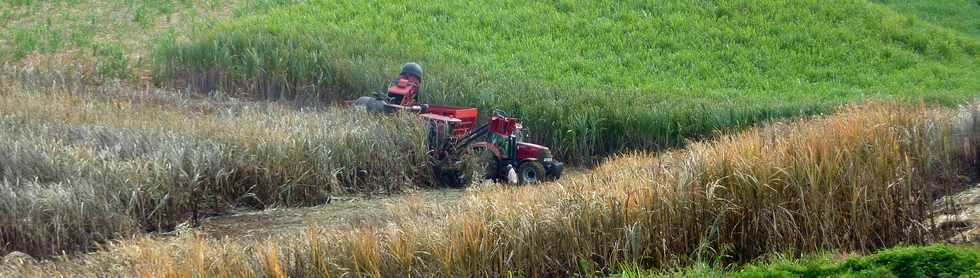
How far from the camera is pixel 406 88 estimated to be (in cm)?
1409

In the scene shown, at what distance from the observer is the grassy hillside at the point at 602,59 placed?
16500mm

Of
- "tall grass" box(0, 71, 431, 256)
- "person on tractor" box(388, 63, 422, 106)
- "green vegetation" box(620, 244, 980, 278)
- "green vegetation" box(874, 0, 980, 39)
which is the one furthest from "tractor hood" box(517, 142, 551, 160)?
"green vegetation" box(874, 0, 980, 39)

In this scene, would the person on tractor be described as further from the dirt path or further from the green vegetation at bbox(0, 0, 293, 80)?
the green vegetation at bbox(0, 0, 293, 80)

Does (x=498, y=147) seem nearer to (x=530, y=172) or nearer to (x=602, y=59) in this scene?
(x=530, y=172)

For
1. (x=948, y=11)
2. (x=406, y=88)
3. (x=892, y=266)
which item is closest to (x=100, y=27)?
(x=406, y=88)

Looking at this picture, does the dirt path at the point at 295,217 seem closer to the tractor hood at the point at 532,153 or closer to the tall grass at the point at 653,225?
the tractor hood at the point at 532,153

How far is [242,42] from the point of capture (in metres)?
19.3

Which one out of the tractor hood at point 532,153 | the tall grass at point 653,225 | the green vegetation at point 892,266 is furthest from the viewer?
the tractor hood at point 532,153

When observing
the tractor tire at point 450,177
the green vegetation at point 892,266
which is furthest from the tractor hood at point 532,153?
the green vegetation at point 892,266

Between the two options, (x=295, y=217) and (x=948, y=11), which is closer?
(x=295, y=217)

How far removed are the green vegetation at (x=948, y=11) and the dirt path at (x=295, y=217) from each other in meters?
21.6

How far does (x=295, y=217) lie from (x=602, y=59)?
1212 centimetres

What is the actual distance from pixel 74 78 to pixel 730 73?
39.8 feet

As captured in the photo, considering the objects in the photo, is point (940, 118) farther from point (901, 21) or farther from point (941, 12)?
point (941, 12)
